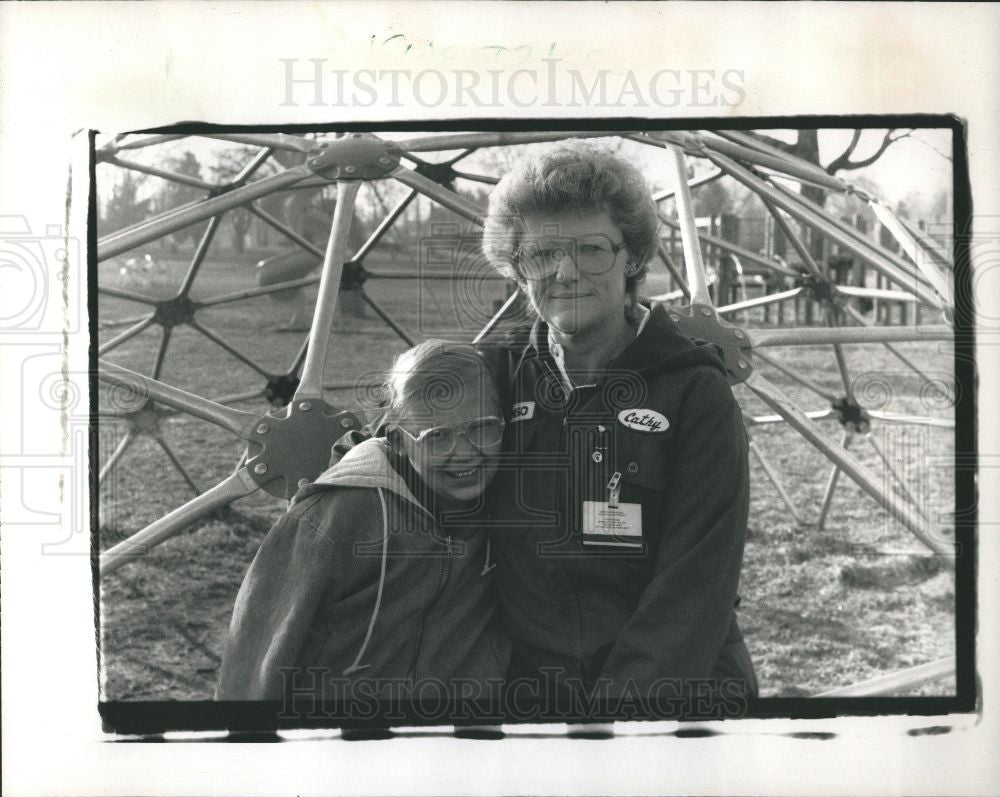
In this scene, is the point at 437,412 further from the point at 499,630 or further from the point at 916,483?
the point at 916,483

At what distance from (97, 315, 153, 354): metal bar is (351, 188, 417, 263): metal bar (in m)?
0.87

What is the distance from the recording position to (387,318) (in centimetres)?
296

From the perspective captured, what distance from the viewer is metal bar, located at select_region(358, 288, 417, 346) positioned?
9.38 feet

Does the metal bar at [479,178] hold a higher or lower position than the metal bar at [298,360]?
higher

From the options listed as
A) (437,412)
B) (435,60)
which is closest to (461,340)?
(437,412)

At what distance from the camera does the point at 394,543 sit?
184 cm

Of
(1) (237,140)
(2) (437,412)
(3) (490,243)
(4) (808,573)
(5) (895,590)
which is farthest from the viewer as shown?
(4) (808,573)

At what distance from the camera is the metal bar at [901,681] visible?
2133 millimetres

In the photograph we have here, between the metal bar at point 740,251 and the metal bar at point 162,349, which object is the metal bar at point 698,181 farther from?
the metal bar at point 162,349

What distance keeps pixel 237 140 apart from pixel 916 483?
1.78m

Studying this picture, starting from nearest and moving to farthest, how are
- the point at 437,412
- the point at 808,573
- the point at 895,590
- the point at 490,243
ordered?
the point at 437,412 → the point at 490,243 → the point at 895,590 → the point at 808,573

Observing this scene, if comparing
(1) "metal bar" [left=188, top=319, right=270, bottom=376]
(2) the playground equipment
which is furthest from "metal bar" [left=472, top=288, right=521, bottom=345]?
(1) "metal bar" [left=188, top=319, right=270, bottom=376]

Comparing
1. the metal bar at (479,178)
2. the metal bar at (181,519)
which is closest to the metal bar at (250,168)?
the metal bar at (479,178)

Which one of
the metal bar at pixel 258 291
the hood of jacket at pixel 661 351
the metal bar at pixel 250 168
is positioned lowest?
the hood of jacket at pixel 661 351
